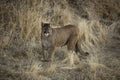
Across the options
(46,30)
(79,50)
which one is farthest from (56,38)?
(79,50)

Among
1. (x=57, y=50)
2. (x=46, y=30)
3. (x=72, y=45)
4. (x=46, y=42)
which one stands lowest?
(x=57, y=50)

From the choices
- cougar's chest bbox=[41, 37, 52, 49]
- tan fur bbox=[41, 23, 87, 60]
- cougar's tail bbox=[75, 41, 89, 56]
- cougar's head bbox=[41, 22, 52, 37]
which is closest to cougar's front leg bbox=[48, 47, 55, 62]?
tan fur bbox=[41, 23, 87, 60]

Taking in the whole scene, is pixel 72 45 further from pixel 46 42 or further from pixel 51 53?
pixel 46 42

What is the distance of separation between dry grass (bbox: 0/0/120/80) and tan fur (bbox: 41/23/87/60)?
27 centimetres

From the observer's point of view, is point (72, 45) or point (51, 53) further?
point (72, 45)

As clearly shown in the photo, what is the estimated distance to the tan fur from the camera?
22.8ft

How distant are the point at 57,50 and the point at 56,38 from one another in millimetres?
861

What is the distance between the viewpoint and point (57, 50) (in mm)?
7922

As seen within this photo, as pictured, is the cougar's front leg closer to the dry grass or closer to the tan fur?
the tan fur

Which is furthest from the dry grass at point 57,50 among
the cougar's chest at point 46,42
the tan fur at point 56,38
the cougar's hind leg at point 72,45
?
the cougar's chest at point 46,42

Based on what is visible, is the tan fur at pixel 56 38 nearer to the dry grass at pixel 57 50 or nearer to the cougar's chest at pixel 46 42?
the cougar's chest at pixel 46 42

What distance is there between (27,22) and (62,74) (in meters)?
2.37

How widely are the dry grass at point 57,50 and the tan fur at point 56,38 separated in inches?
10.5

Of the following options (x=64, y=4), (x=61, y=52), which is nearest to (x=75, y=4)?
(x=64, y=4)
